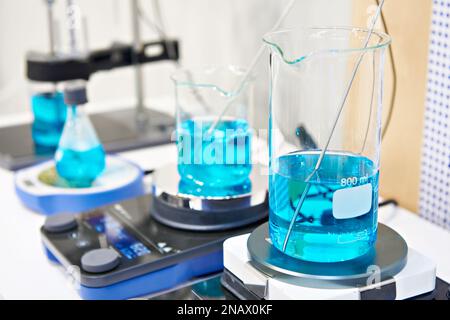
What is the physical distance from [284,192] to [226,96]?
1.18 feet

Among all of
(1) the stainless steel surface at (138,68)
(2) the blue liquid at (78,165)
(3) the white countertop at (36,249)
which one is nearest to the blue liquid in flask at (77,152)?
(2) the blue liquid at (78,165)

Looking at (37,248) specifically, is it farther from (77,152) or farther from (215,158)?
(215,158)

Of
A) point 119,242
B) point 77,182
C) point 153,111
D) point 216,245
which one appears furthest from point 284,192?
point 153,111

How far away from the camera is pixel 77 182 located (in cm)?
133

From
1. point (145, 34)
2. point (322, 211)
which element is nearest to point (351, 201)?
point (322, 211)

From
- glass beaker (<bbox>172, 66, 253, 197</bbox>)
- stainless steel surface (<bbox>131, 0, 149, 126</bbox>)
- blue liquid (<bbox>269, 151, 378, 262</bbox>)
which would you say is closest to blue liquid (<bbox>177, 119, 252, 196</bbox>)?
glass beaker (<bbox>172, 66, 253, 197</bbox>)

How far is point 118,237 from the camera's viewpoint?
1.08 m

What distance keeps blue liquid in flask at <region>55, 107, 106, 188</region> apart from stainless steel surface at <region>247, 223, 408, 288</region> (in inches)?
20.7

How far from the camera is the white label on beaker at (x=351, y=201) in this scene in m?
0.83

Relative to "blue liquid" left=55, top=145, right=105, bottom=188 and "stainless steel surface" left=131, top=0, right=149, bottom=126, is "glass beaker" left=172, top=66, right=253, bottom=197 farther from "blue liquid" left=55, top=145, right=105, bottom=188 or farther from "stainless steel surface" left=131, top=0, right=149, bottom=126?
"stainless steel surface" left=131, top=0, right=149, bottom=126

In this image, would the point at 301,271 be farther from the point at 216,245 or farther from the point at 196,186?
the point at 196,186

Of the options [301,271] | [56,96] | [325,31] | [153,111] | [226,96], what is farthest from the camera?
[153,111]

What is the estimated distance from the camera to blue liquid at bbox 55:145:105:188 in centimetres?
131

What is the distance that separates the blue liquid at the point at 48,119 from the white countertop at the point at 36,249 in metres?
0.28
